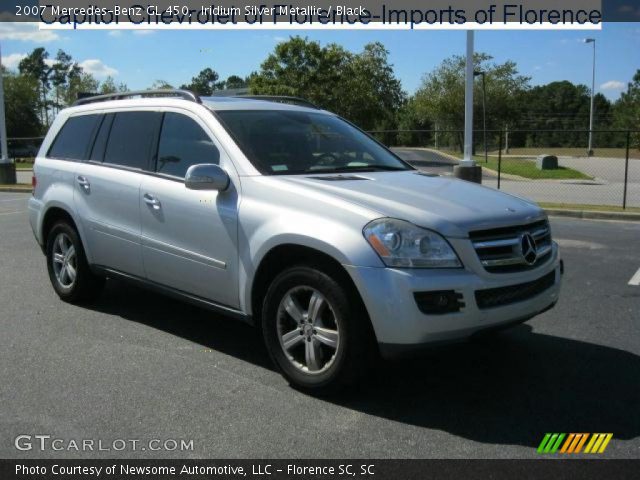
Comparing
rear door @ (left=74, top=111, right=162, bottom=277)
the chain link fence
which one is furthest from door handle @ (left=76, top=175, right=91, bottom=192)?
the chain link fence

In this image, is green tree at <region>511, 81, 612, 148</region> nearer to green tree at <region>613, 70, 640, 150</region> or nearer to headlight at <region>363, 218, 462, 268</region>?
green tree at <region>613, 70, 640, 150</region>

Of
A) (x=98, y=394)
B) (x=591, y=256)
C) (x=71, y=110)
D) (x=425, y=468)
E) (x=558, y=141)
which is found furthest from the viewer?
(x=558, y=141)

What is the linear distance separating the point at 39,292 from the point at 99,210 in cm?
172

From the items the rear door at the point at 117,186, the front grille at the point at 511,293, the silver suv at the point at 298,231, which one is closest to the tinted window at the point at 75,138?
the silver suv at the point at 298,231

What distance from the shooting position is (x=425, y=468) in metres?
3.27

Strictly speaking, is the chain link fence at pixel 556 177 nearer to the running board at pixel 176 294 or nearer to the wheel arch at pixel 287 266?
the running board at pixel 176 294

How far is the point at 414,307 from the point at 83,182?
3.49 metres

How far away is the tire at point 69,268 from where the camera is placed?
6.05 m

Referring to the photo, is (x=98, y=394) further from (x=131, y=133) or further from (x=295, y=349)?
(x=131, y=133)

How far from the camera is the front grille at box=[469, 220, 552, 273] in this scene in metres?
3.87

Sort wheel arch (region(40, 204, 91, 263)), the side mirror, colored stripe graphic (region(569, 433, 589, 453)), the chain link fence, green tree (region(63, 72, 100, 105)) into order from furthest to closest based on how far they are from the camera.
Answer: green tree (region(63, 72, 100, 105)) < the chain link fence < wheel arch (region(40, 204, 91, 263)) < the side mirror < colored stripe graphic (region(569, 433, 589, 453))

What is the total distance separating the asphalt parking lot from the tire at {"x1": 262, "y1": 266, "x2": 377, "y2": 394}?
175 millimetres

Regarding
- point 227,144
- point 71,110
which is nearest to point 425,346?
point 227,144

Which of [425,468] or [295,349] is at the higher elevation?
[295,349]
